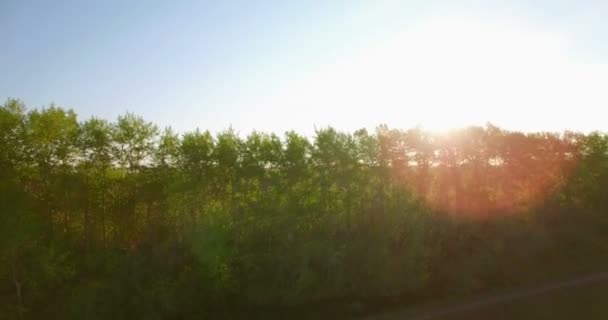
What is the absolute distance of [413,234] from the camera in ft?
78.4

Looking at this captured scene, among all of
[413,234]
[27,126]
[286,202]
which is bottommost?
[413,234]

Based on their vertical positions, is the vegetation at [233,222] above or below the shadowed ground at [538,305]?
above

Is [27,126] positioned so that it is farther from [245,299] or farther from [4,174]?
[245,299]

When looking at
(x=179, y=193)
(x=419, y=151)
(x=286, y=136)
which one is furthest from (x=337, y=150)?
(x=179, y=193)

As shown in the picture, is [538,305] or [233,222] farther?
[233,222]

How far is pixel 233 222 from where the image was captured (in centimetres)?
2238

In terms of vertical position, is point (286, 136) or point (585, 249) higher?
point (286, 136)

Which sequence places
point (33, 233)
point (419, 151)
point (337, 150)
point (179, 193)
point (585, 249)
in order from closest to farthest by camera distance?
1. point (33, 233)
2. point (179, 193)
3. point (337, 150)
4. point (419, 151)
5. point (585, 249)

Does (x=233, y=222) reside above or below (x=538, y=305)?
above

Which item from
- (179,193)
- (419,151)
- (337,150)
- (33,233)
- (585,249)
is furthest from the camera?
(585,249)

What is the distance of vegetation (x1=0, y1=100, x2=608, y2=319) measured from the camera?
64.4 feet

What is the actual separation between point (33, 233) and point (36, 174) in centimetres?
298

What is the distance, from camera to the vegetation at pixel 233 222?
1962 centimetres

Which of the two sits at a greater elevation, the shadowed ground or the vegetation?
the vegetation
